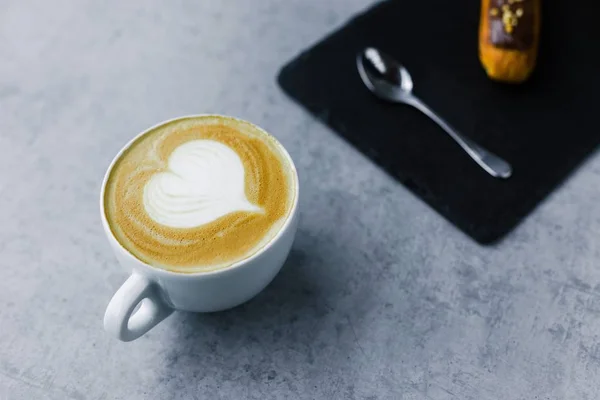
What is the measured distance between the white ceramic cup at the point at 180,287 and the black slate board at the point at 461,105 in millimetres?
239

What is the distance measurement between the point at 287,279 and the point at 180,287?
17 centimetres

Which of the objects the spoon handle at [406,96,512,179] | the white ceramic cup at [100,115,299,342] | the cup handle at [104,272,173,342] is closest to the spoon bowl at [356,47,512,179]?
the spoon handle at [406,96,512,179]

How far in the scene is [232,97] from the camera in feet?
3.22

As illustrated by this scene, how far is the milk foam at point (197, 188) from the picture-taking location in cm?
70

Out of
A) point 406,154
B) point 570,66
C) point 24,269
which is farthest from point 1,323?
point 570,66

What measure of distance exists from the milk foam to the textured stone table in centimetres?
13

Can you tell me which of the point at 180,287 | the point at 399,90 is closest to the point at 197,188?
the point at 180,287

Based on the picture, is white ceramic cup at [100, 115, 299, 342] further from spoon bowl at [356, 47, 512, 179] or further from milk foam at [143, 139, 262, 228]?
spoon bowl at [356, 47, 512, 179]

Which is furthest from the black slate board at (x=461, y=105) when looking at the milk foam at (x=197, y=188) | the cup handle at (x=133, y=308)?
the cup handle at (x=133, y=308)

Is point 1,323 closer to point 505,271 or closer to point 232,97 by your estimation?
point 232,97

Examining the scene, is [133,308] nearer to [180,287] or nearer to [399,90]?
[180,287]

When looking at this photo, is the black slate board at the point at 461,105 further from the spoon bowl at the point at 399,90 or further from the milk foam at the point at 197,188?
the milk foam at the point at 197,188

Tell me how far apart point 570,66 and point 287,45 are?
1.31 feet

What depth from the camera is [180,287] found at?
2.17 feet
